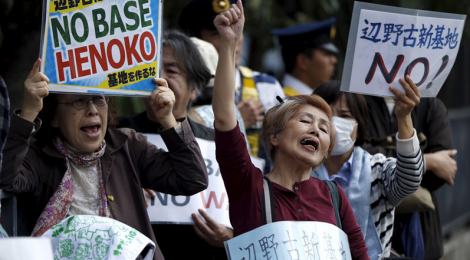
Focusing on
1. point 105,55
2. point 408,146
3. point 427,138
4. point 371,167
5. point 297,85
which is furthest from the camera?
point 297,85

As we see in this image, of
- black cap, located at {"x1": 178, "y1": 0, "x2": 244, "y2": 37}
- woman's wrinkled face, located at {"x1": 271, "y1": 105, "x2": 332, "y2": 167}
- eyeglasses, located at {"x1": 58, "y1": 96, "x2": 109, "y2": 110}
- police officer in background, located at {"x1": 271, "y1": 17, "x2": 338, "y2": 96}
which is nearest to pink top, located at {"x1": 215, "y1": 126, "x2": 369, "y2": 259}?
woman's wrinkled face, located at {"x1": 271, "y1": 105, "x2": 332, "y2": 167}

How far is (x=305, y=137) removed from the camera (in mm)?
3135

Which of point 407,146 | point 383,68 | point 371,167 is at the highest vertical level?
point 383,68

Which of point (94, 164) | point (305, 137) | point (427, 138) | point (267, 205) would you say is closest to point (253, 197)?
point (267, 205)

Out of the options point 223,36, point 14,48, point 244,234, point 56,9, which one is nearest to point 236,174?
point 244,234

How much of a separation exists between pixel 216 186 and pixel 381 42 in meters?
1.24

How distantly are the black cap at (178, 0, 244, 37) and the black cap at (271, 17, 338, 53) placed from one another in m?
1.29

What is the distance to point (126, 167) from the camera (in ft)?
10.8

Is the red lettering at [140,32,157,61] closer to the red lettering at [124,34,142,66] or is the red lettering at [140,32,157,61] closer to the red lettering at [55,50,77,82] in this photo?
the red lettering at [124,34,142,66]

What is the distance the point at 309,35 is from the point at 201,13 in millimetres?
1581

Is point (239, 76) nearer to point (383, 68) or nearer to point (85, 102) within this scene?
point (383, 68)

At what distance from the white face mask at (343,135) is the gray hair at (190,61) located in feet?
2.80

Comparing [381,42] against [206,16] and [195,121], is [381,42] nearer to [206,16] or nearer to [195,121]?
[195,121]

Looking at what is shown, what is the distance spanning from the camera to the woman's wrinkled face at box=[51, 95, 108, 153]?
10.5 ft
